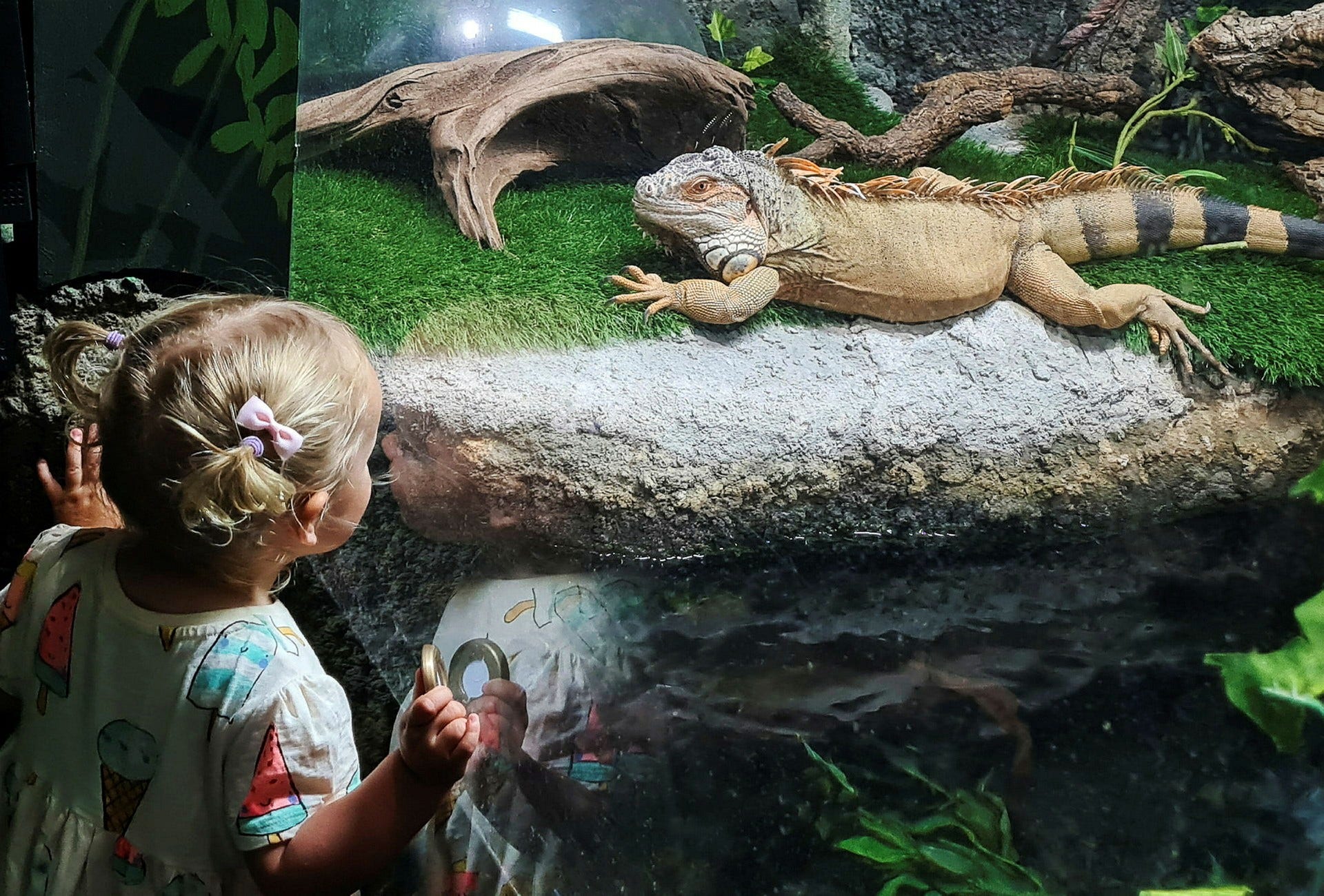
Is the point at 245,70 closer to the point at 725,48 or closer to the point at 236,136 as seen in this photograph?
the point at 236,136

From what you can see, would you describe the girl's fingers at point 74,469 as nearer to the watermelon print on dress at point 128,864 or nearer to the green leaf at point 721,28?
the watermelon print on dress at point 128,864

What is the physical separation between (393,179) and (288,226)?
2.41 feet

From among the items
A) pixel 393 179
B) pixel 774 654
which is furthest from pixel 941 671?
pixel 393 179

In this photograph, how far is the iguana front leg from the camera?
4.88ft

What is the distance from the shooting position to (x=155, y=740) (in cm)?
121

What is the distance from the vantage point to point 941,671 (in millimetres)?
1277

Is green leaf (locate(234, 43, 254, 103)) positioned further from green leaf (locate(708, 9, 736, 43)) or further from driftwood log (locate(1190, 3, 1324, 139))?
driftwood log (locate(1190, 3, 1324, 139))

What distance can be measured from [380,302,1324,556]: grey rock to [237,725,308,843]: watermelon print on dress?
54cm

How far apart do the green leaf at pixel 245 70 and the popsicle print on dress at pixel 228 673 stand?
60.1 inches

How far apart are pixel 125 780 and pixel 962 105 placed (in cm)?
138

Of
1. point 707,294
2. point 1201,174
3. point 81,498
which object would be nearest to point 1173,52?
point 1201,174

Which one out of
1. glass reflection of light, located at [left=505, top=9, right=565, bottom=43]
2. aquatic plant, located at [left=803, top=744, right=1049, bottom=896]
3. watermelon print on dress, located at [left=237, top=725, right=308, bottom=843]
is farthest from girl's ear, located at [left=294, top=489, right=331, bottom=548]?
glass reflection of light, located at [left=505, top=9, right=565, bottom=43]

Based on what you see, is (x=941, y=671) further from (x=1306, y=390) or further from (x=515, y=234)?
(x=515, y=234)

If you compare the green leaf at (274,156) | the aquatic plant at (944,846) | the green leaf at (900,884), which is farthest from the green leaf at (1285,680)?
the green leaf at (274,156)
